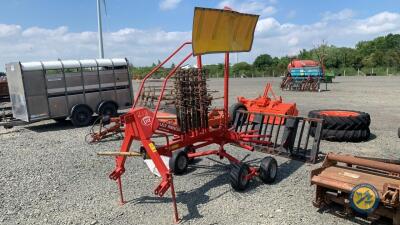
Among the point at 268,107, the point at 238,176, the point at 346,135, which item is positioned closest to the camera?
the point at 238,176

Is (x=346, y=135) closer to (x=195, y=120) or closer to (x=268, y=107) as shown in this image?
(x=268, y=107)

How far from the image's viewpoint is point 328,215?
16.3ft

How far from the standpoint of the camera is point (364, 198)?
4285 mm

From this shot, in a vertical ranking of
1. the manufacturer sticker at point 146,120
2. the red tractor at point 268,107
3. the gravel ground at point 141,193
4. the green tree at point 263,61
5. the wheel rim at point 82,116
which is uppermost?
the green tree at point 263,61

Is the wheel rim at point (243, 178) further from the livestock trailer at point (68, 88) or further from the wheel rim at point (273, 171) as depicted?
the livestock trailer at point (68, 88)

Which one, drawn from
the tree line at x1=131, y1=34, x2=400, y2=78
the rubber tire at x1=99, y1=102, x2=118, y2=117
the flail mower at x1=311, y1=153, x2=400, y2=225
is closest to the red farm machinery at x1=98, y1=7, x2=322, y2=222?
the flail mower at x1=311, y1=153, x2=400, y2=225

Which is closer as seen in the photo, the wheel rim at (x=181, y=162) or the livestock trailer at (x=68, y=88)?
the wheel rim at (x=181, y=162)

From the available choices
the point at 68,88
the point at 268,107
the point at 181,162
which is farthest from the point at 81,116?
the point at 181,162

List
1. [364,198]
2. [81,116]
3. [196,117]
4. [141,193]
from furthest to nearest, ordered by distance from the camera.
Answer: [81,116] → [196,117] → [141,193] → [364,198]

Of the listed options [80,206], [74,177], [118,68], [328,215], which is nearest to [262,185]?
[328,215]

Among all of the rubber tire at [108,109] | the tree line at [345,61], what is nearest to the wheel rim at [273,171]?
the rubber tire at [108,109]

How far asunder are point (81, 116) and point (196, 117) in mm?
8607

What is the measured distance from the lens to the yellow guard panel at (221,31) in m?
5.50

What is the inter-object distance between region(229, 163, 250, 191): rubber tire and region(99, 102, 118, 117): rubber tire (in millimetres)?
9501
